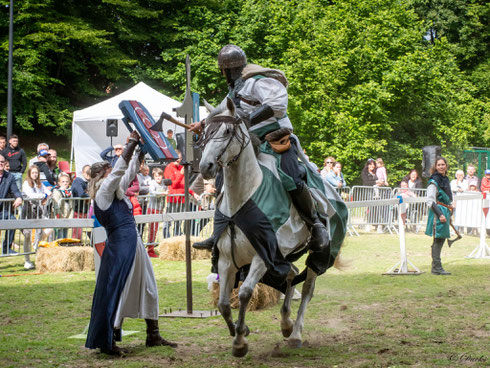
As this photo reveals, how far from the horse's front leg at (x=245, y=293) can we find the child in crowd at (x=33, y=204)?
A: 8.12 m

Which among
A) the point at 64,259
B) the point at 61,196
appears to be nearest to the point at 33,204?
the point at 61,196

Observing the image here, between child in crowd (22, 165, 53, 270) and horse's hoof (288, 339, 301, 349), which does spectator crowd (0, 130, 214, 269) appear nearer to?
child in crowd (22, 165, 53, 270)

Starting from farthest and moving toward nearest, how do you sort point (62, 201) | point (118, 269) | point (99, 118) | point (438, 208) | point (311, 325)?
1. point (99, 118)
2. point (62, 201)
3. point (438, 208)
4. point (311, 325)
5. point (118, 269)

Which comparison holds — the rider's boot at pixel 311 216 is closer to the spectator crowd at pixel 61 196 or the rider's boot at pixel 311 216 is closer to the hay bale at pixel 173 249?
the spectator crowd at pixel 61 196

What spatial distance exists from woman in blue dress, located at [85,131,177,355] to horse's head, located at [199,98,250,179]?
37.1 inches

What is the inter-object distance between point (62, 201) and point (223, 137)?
8805 mm

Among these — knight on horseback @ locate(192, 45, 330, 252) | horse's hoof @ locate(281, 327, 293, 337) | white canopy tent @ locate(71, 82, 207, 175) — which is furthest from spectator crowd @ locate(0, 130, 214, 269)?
white canopy tent @ locate(71, 82, 207, 175)

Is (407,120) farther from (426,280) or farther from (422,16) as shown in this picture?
(426,280)

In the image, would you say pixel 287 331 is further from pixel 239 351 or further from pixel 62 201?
pixel 62 201

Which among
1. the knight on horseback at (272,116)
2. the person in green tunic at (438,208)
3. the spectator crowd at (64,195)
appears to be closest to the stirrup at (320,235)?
the knight on horseback at (272,116)

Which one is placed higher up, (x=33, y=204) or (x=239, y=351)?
(x=33, y=204)

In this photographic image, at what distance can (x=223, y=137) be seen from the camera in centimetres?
581

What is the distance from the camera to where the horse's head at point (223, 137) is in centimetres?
568

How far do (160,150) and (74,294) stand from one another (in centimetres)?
474
